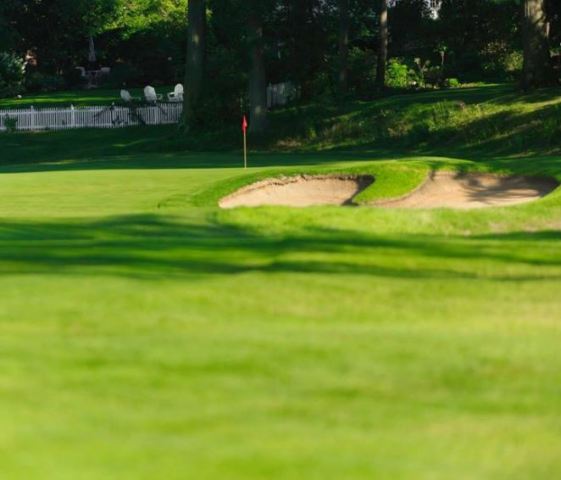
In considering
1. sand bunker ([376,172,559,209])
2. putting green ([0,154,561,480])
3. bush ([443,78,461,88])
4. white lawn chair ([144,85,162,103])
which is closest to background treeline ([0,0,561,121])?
bush ([443,78,461,88])

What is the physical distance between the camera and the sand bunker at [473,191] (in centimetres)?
2183

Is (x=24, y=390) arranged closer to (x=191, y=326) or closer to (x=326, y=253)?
(x=191, y=326)

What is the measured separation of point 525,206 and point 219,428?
1396 cm

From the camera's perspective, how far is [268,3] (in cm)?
4341

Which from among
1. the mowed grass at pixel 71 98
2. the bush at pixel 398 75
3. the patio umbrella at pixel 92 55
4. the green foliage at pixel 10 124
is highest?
the patio umbrella at pixel 92 55

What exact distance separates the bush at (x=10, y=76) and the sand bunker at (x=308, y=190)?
152ft

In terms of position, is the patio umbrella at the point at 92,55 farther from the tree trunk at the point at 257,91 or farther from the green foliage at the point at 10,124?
the tree trunk at the point at 257,91

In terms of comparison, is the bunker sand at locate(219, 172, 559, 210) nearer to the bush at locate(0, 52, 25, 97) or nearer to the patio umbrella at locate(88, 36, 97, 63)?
the bush at locate(0, 52, 25, 97)

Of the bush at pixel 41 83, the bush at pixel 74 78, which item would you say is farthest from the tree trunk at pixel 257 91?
the bush at pixel 74 78

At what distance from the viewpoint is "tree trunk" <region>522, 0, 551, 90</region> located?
41.5 metres

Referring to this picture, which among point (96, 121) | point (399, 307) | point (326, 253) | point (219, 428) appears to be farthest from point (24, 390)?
point (96, 121)

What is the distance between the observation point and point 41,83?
74125mm

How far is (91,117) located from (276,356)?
47886 millimetres

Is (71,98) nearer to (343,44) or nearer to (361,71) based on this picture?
(361,71)
